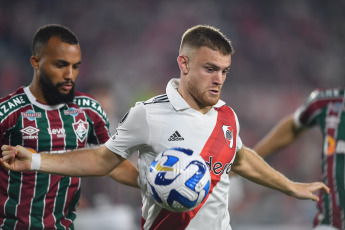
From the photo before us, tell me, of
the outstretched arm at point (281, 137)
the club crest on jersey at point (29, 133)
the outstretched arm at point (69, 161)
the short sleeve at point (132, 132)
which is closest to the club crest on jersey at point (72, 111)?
the club crest on jersey at point (29, 133)

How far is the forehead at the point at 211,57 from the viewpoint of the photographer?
3182 mm

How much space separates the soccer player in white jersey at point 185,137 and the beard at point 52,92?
717 mm

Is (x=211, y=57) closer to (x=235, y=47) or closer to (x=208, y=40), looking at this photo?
(x=208, y=40)

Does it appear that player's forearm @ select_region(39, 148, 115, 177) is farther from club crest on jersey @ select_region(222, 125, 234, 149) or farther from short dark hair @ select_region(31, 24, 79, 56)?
short dark hair @ select_region(31, 24, 79, 56)

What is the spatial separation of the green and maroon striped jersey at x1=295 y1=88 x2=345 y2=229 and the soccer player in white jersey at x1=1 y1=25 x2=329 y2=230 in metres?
1.18

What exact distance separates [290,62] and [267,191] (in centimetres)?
454

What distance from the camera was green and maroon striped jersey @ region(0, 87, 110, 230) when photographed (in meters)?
3.68

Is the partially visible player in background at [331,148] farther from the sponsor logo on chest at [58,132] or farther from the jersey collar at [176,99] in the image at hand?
the sponsor logo on chest at [58,132]

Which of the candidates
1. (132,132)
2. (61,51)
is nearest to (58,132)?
(61,51)

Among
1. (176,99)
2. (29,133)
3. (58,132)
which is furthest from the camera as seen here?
(58,132)

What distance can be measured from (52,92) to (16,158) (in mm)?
887

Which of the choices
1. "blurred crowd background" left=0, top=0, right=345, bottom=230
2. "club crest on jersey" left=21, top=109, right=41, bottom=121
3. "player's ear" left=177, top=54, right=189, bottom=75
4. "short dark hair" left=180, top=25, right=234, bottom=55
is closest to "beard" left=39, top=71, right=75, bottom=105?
"club crest on jersey" left=21, top=109, right=41, bottom=121

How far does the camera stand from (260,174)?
12.3 feet

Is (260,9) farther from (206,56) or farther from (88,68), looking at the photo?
(206,56)
